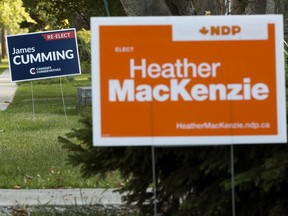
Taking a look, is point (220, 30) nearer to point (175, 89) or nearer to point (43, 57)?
point (175, 89)

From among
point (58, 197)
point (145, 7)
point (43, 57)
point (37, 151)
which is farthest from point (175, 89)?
point (43, 57)

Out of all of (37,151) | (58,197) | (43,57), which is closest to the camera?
(58,197)

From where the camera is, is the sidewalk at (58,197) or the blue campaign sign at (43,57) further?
the blue campaign sign at (43,57)

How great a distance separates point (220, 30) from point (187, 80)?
1.34 ft

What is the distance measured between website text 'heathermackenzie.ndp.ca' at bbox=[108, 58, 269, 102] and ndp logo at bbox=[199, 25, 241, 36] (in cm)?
22

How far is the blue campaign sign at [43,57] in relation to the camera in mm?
17984

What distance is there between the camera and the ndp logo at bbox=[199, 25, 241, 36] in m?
5.78

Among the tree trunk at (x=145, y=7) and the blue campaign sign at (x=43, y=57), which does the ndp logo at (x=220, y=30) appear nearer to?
the tree trunk at (x=145, y=7)

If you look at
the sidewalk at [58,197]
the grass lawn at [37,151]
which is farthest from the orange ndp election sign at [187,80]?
the sidewalk at [58,197]

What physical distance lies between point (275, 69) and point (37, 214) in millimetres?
2702

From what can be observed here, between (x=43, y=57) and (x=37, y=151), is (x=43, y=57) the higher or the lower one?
the higher one

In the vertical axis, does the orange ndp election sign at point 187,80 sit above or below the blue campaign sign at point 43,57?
below

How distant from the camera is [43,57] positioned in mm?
18016

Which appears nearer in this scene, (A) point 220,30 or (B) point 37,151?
(A) point 220,30
